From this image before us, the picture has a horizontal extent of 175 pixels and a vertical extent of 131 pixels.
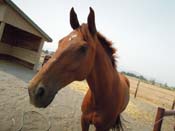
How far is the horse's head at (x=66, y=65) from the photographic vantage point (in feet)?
4.99

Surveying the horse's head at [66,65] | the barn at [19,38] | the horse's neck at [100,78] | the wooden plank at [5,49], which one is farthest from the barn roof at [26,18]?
the horse's neck at [100,78]

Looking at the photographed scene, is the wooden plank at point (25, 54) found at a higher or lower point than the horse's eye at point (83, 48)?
lower

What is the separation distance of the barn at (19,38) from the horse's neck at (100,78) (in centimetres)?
890

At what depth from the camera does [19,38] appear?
45.0 ft

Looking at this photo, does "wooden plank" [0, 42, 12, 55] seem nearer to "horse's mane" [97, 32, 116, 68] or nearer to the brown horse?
the brown horse

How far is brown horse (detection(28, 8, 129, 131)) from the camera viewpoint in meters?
1.56

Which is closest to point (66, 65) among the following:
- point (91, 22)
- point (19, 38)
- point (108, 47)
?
point (91, 22)

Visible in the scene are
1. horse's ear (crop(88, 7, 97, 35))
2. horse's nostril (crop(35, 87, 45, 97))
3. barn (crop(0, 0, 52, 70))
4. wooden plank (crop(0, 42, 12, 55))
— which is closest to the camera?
horse's nostril (crop(35, 87, 45, 97))

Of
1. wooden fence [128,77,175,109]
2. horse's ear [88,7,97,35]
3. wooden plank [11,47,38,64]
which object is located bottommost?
wooden fence [128,77,175,109]

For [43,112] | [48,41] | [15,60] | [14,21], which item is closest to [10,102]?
[43,112]

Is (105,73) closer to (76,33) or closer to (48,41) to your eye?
(76,33)

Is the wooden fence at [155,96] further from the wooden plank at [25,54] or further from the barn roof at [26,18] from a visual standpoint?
the wooden plank at [25,54]

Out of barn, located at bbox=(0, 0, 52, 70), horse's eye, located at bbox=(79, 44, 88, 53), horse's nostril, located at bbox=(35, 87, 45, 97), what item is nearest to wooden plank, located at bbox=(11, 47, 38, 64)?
barn, located at bbox=(0, 0, 52, 70)

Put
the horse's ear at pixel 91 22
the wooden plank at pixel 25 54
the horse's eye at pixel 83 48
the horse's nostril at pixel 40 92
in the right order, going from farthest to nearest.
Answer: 1. the wooden plank at pixel 25 54
2. the horse's ear at pixel 91 22
3. the horse's eye at pixel 83 48
4. the horse's nostril at pixel 40 92
